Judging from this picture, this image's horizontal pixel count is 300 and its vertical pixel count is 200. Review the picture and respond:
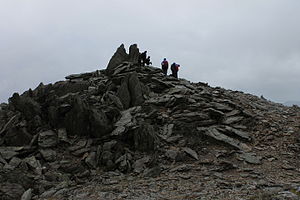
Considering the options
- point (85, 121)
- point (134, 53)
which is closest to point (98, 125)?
point (85, 121)

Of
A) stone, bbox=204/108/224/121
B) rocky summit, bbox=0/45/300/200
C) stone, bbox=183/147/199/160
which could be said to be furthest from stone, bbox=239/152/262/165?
stone, bbox=204/108/224/121

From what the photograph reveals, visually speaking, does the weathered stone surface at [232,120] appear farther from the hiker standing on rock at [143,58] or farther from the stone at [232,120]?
the hiker standing on rock at [143,58]

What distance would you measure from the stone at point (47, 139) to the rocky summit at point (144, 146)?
0.25 ft

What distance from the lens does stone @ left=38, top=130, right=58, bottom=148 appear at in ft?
68.3

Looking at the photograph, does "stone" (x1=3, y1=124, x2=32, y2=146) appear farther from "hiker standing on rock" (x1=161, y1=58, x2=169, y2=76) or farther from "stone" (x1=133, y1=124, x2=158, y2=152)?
"hiker standing on rock" (x1=161, y1=58, x2=169, y2=76)

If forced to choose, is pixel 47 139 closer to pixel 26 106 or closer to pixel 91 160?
pixel 26 106

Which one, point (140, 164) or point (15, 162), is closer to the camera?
point (15, 162)

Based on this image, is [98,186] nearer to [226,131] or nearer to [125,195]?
[125,195]

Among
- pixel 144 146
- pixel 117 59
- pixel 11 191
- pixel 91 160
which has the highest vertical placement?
pixel 117 59

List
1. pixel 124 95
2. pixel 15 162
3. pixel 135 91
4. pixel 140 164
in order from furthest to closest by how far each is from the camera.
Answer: pixel 135 91 → pixel 124 95 → pixel 140 164 → pixel 15 162

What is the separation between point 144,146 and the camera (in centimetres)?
2073

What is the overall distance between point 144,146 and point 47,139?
25.9 feet

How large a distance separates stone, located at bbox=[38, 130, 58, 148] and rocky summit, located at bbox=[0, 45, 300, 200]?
75 mm

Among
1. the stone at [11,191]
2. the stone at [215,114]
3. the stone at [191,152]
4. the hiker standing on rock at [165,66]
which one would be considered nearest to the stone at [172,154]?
the stone at [191,152]
